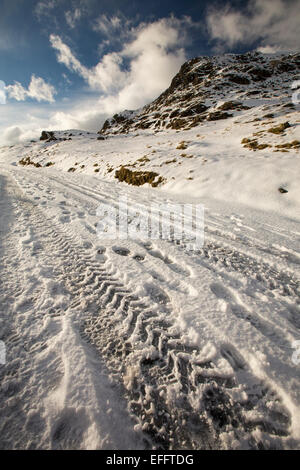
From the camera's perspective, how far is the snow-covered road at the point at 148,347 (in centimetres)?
116

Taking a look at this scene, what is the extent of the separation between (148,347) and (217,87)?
7936 cm

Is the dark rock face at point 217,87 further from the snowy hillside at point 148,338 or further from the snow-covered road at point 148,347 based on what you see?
the snow-covered road at point 148,347

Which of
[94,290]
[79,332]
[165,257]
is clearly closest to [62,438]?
[79,332]

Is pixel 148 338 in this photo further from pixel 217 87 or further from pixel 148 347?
pixel 217 87

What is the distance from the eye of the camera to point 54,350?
1.55 metres

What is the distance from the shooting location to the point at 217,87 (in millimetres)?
59656

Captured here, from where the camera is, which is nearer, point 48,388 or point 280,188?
point 48,388

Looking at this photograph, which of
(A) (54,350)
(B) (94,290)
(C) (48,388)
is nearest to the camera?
(C) (48,388)

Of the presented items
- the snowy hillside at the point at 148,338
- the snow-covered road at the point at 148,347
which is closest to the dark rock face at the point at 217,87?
the snowy hillside at the point at 148,338

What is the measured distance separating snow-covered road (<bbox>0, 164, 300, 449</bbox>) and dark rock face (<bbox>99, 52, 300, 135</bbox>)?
107ft

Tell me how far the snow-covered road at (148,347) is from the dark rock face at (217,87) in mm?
32669

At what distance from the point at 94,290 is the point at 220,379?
153 cm

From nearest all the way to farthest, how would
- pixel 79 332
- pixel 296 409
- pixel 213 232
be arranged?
pixel 296 409 < pixel 79 332 < pixel 213 232
